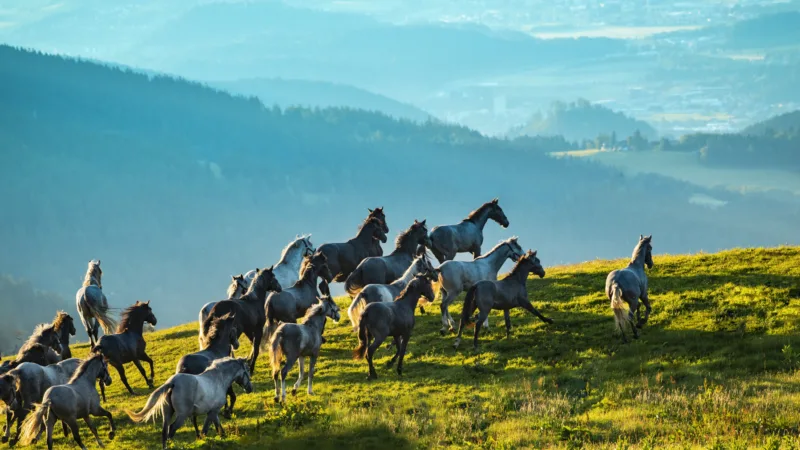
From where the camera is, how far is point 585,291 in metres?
28.2

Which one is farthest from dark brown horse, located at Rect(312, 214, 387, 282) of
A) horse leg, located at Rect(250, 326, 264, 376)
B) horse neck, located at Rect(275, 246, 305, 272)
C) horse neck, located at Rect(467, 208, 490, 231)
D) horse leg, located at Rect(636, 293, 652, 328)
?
horse leg, located at Rect(636, 293, 652, 328)

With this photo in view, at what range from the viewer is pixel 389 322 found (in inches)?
853

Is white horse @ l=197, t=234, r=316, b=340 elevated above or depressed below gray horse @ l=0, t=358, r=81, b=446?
above

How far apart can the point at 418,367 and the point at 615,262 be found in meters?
13.6

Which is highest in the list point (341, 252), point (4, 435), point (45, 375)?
point (341, 252)

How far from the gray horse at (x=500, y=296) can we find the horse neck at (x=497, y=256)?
2.20 metres

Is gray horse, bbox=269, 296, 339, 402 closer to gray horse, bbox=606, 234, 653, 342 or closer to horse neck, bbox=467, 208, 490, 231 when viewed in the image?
gray horse, bbox=606, 234, 653, 342

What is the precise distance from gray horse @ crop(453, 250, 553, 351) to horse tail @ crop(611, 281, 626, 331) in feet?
7.91

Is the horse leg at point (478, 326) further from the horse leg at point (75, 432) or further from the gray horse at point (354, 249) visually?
the horse leg at point (75, 432)

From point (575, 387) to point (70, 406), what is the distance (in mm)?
11431

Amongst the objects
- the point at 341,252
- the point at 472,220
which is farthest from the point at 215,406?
the point at 472,220

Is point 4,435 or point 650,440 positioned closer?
point 650,440

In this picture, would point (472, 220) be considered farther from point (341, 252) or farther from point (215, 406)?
point (215, 406)

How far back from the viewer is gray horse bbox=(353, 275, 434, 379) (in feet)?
70.7
